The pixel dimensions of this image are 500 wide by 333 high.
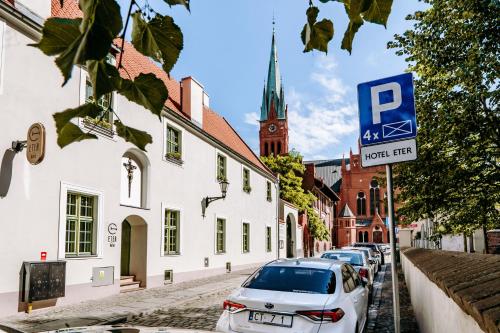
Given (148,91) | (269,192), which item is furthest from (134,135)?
(269,192)

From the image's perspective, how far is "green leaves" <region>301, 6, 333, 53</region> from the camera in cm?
171

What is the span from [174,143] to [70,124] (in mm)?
16268

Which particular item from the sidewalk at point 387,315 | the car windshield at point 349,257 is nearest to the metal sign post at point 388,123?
the sidewalk at point 387,315

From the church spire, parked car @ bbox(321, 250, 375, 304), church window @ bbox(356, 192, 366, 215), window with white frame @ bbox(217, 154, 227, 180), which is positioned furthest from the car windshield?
church window @ bbox(356, 192, 366, 215)

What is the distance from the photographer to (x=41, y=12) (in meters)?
11.3

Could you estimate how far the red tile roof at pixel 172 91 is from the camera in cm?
1269

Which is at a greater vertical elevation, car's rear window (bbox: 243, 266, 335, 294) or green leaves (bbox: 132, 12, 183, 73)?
green leaves (bbox: 132, 12, 183, 73)

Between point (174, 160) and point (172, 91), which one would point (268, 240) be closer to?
point (172, 91)

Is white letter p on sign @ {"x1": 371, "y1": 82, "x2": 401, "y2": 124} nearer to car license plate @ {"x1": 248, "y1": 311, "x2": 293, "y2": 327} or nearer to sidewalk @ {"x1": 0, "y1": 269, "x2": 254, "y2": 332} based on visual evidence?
car license plate @ {"x1": 248, "y1": 311, "x2": 293, "y2": 327}

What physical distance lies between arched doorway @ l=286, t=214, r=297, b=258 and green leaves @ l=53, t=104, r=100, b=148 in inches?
1408

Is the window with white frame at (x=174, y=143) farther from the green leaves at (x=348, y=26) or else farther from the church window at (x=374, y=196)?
the church window at (x=374, y=196)

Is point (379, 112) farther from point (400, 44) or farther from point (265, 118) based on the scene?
point (265, 118)

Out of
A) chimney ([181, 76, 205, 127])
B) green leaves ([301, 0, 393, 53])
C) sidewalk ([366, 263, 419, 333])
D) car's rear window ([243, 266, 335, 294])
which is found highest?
chimney ([181, 76, 205, 127])

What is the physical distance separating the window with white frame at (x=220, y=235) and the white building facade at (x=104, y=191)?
0.17ft
